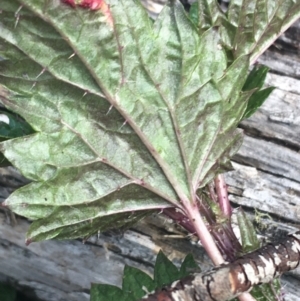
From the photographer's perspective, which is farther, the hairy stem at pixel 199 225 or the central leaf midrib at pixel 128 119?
the hairy stem at pixel 199 225

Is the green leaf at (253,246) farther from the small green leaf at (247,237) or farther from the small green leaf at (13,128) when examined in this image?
the small green leaf at (13,128)

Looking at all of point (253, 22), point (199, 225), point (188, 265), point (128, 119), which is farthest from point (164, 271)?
point (253, 22)

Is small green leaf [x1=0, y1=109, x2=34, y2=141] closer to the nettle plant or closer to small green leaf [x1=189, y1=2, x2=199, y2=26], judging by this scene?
the nettle plant

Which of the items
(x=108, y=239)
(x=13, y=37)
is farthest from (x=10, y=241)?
(x=13, y=37)

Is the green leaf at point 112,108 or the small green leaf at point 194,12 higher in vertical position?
the small green leaf at point 194,12

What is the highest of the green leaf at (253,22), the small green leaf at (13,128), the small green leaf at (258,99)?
the green leaf at (253,22)

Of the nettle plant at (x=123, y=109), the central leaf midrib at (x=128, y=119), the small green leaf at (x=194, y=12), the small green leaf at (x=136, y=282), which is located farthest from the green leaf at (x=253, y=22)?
the small green leaf at (x=136, y=282)

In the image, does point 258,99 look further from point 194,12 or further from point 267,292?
point 267,292

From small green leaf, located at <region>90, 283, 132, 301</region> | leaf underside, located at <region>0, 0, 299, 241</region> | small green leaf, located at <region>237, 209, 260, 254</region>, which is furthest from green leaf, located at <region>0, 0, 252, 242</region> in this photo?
small green leaf, located at <region>90, 283, 132, 301</region>

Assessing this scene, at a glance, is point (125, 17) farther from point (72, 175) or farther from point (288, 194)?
point (288, 194)
